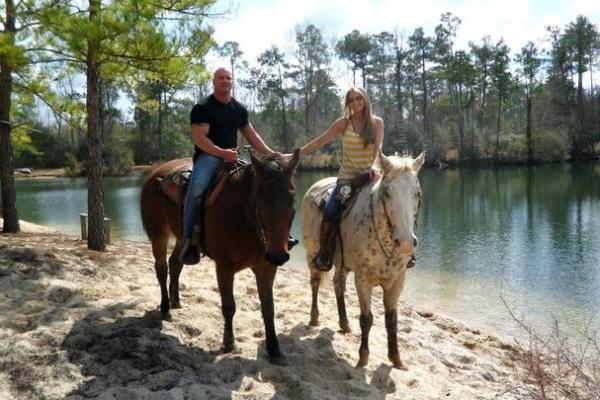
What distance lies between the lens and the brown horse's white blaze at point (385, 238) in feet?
13.0

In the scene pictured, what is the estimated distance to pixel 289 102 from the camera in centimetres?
5191

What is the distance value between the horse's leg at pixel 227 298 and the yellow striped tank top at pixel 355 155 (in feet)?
5.89

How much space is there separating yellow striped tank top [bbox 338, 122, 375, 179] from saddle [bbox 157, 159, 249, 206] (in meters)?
1.19

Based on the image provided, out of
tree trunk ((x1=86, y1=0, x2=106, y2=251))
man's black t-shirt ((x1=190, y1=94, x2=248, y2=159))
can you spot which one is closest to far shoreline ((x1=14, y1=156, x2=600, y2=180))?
tree trunk ((x1=86, y1=0, x2=106, y2=251))

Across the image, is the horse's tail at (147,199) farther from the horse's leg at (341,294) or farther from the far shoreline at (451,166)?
the far shoreline at (451,166)

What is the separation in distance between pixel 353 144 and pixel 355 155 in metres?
0.12

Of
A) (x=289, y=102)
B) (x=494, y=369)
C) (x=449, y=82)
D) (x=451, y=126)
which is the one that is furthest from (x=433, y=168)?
(x=494, y=369)

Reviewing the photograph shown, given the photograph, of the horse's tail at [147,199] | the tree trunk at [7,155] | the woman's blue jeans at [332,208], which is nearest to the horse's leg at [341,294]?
the woman's blue jeans at [332,208]

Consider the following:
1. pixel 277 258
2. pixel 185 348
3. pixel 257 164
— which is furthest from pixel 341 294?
pixel 257 164

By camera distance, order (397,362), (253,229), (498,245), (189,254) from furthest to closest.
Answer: (498,245) < (397,362) < (189,254) < (253,229)

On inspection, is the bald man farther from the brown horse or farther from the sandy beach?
the sandy beach

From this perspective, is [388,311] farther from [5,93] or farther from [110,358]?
[5,93]

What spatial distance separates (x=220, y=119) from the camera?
452 cm

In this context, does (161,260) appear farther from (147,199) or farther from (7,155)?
(7,155)
